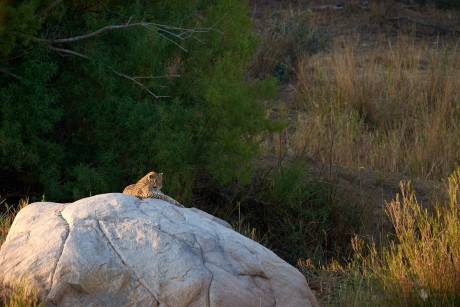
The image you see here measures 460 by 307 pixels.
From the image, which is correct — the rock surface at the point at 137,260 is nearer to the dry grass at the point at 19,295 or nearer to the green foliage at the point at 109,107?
the dry grass at the point at 19,295

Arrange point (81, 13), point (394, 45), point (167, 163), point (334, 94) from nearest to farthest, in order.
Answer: point (167, 163)
point (81, 13)
point (334, 94)
point (394, 45)

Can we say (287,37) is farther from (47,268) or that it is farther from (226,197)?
(47,268)

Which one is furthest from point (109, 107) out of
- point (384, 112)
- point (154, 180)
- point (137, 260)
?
point (384, 112)

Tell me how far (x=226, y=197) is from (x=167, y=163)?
1.02 metres

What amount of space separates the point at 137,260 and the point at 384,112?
7.94 meters

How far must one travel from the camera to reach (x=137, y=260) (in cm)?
476

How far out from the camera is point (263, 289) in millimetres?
4941

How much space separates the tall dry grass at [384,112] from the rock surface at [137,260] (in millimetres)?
4429

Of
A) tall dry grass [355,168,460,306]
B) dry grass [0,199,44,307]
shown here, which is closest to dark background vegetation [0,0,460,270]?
tall dry grass [355,168,460,306]

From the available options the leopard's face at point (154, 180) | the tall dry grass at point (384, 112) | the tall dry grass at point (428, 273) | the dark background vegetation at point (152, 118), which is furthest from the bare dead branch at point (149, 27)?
the tall dry grass at point (428, 273)

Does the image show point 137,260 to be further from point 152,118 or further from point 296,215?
point 296,215

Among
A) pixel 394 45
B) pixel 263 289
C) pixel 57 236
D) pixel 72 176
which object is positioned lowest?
pixel 394 45

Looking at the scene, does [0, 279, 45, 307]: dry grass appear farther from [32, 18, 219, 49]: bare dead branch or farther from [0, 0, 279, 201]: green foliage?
[32, 18, 219, 49]: bare dead branch

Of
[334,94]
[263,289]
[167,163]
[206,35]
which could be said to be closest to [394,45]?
[334,94]
